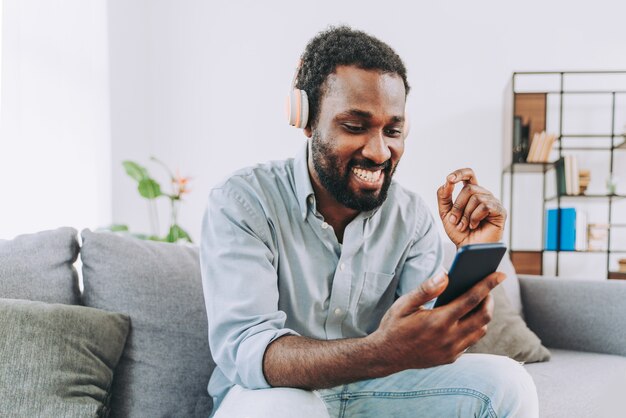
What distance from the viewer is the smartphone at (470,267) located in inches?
26.1

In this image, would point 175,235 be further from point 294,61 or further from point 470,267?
point 470,267

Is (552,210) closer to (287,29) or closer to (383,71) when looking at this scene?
(287,29)

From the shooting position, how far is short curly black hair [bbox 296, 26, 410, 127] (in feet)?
3.61

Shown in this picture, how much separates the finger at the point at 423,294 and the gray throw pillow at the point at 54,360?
657 mm

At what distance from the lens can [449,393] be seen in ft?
3.08

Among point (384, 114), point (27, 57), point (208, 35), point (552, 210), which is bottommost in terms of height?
point (552, 210)

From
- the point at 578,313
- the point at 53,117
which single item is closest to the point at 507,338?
the point at 578,313

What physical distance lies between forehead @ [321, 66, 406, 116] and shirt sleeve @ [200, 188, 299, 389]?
0.28 meters

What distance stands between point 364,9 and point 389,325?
300 centimetres

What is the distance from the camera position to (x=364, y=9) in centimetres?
336

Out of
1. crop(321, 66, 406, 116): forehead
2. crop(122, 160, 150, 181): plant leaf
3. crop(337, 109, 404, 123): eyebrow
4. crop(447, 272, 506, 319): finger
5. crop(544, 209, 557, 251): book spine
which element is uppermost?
crop(321, 66, 406, 116): forehead

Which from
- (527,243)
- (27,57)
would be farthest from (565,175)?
(27,57)

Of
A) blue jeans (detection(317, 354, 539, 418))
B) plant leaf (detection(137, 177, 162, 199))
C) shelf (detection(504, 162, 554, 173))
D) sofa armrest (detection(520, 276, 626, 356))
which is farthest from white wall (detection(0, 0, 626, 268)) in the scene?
blue jeans (detection(317, 354, 539, 418))

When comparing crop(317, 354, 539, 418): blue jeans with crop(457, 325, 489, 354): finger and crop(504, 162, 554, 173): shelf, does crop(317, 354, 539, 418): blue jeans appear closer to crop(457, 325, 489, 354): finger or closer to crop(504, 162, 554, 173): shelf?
crop(457, 325, 489, 354): finger
